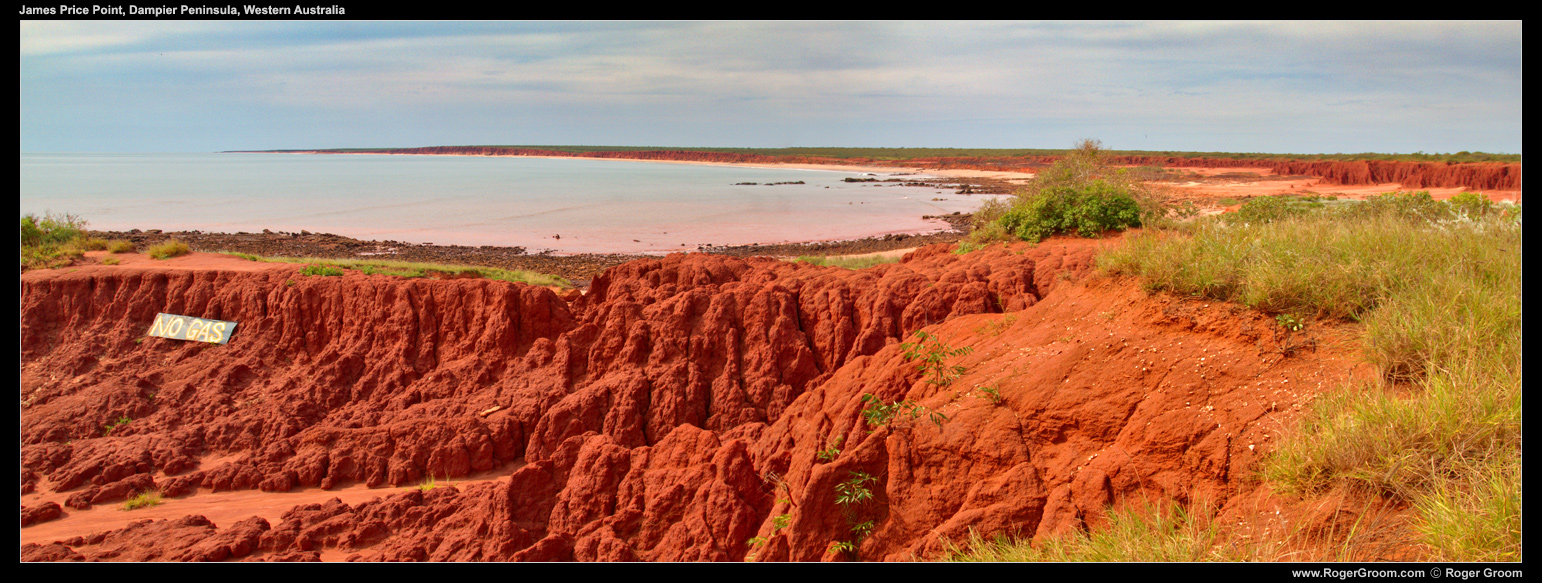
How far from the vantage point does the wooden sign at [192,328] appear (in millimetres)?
10117

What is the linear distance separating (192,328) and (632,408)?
7.23 metres

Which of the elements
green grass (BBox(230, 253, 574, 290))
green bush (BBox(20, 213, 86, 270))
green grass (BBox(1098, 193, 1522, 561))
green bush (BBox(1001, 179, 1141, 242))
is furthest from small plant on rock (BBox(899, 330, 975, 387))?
green bush (BBox(20, 213, 86, 270))

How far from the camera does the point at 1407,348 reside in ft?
13.1

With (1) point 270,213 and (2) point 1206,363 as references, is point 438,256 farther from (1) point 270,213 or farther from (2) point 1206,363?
(2) point 1206,363

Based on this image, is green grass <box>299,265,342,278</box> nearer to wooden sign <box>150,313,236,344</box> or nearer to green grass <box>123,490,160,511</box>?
wooden sign <box>150,313,236,344</box>

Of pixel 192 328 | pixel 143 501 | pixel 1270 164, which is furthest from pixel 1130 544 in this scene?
pixel 1270 164

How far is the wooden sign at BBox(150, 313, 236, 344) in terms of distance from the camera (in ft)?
33.2

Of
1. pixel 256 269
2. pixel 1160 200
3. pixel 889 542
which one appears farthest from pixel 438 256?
pixel 889 542

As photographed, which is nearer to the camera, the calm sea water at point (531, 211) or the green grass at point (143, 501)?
the green grass at point (143, 501)

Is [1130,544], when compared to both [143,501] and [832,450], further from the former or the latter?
[143,501]

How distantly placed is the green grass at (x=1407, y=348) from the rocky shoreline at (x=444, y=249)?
19.6 m

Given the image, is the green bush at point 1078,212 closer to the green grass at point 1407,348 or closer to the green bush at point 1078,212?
the green bush at point 1078,212

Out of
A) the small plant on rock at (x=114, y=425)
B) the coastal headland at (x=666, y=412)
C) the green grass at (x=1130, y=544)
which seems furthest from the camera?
the small plant on rock at (x=114, y=425)

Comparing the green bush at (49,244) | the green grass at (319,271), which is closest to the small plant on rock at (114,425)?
the green grass at (319,271)
